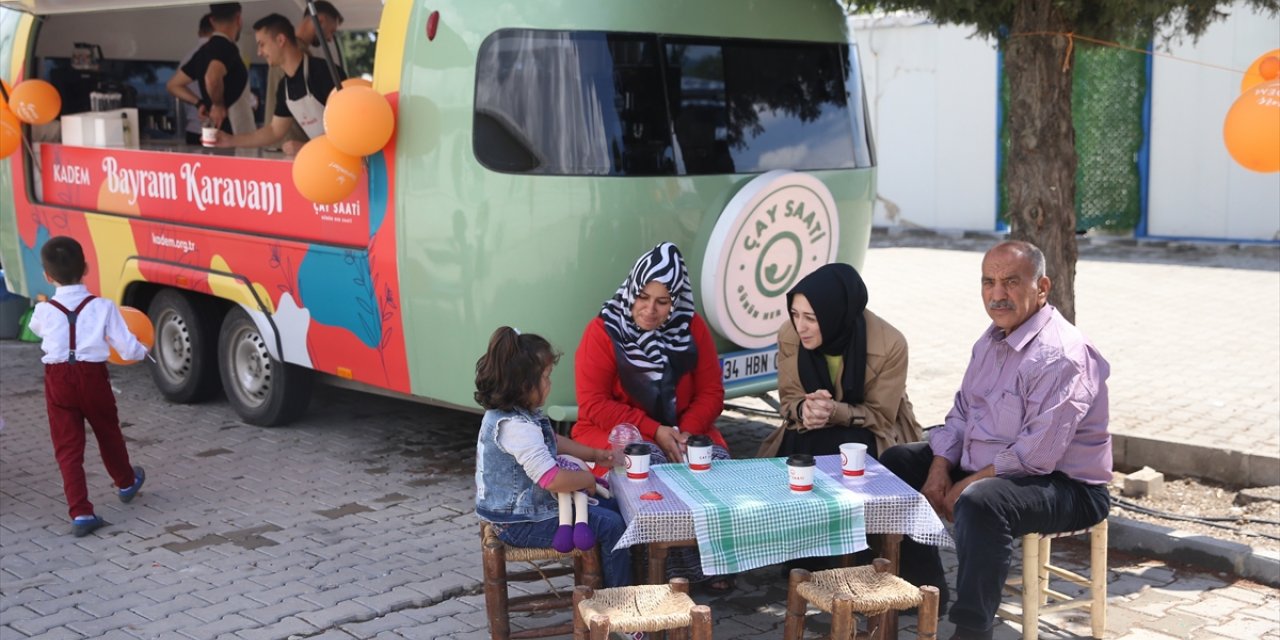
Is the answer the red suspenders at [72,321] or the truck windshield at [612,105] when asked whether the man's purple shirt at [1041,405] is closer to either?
the truck windshield at [612,105]

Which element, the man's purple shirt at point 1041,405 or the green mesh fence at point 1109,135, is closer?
the man's purple shirt at point 1041,405

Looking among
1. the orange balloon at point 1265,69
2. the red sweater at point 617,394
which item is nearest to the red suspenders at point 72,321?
the red sweater at point 617,394

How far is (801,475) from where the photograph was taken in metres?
4.08

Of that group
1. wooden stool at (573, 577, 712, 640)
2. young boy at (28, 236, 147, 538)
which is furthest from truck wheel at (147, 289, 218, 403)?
wooden stool at (573, 577, 712, 640)

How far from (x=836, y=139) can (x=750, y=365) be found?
4.48ft

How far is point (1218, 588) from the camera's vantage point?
509 cm

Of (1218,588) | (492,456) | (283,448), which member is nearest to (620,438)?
(492,456)

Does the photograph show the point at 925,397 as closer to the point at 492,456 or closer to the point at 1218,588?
the point at 1218,588

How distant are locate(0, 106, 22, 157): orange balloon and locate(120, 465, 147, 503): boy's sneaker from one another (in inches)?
126

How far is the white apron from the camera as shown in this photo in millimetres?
7527

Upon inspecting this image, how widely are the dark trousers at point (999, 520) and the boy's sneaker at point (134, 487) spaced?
414cm

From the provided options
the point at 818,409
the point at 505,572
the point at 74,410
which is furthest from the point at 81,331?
the point at 818,409

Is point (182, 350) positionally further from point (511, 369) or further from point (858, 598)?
point (858, 598)

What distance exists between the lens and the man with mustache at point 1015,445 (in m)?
4.22
